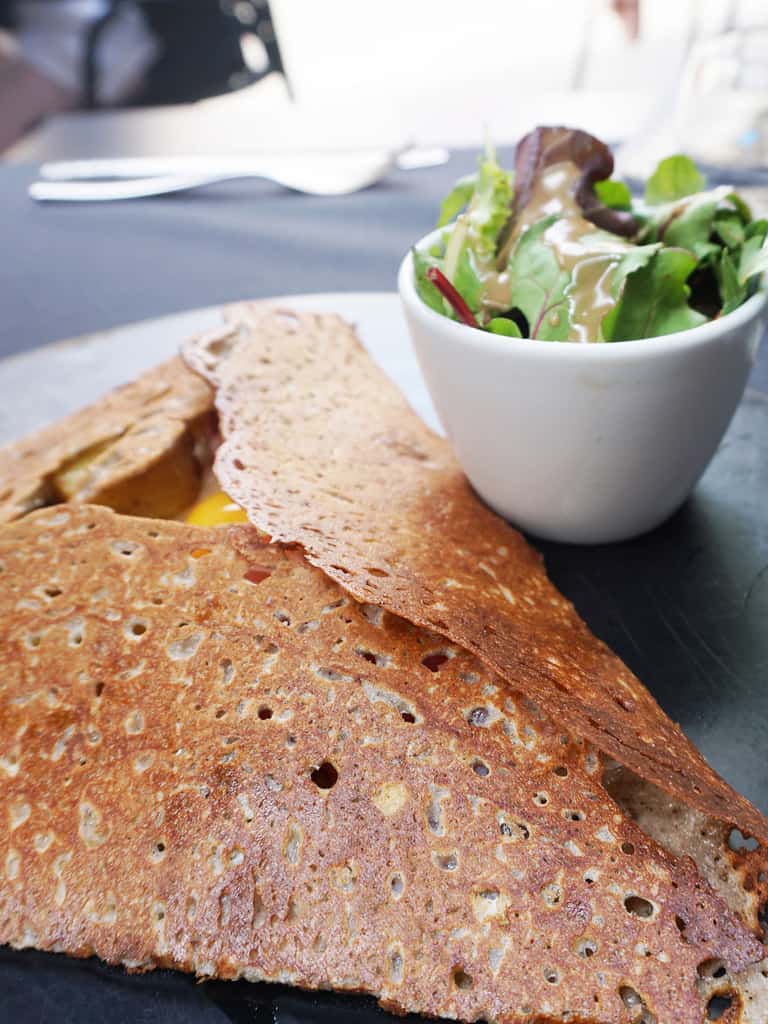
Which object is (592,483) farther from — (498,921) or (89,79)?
(89,79)

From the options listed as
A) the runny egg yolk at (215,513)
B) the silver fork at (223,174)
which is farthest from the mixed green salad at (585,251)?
the silver fork at (223,174)

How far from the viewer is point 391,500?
1.36 meters

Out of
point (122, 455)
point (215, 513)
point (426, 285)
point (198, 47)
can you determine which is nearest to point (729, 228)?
point (426, 285)

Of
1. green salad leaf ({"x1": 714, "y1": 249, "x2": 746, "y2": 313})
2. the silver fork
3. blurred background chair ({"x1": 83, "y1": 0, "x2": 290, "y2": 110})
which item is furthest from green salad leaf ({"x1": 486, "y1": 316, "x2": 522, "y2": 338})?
blurred background chair ({"x1": 83, "y1": 0, "x2": 290, "y2": 110})

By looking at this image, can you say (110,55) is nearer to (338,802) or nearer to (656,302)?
(656,302)

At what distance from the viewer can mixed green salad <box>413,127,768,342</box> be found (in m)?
1.17

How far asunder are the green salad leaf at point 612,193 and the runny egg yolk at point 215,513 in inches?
30.3

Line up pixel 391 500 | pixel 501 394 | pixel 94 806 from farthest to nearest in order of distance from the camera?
pixel 391 500
pixel 501 394
pixel 94 806

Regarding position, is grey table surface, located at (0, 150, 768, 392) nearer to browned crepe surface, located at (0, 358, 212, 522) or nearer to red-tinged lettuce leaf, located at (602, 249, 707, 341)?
browned crepe surface, located at (0, 358, 212, 522)

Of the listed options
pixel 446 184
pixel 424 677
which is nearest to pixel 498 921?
pixel 424 677

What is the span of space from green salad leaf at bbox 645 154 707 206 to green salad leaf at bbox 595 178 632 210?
85mm

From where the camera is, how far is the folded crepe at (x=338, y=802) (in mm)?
867

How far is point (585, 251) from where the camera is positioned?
47.0 inches

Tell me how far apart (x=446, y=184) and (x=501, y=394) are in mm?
1719
